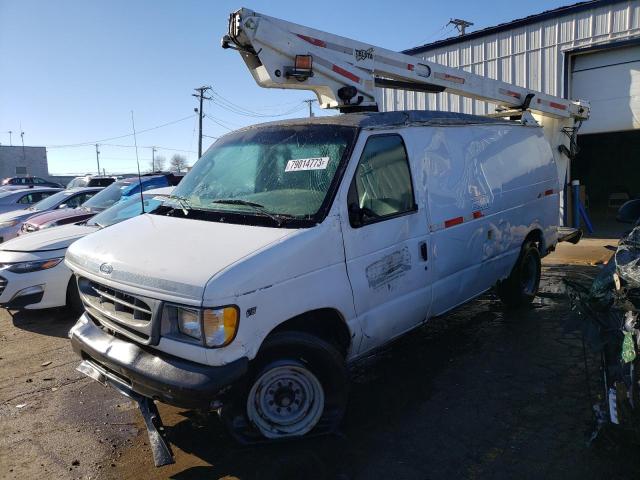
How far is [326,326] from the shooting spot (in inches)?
139

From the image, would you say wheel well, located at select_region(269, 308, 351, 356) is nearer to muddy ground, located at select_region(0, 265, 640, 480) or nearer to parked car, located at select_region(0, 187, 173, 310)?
A: muddy ground, located at select_region(0, 265, 640, 480)

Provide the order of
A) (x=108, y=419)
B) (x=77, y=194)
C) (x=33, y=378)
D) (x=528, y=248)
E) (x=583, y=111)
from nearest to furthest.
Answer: (x=108, y=419), (x=33, y=378), (x=528, y=248), (x=583, y=111), (x=77, y=194)

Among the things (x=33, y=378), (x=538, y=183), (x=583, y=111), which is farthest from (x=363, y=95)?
(x=583, y=111)

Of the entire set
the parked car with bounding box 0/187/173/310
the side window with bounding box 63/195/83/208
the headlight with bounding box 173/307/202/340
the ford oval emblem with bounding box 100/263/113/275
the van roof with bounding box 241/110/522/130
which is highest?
the van roof with bounding box 241/110/522/130

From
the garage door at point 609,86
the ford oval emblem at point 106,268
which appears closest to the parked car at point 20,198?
the ford oval emblem at point 106,268

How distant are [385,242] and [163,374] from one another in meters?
1.83

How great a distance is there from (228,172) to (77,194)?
9039 mm

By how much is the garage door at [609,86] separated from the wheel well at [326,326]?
38.0ft

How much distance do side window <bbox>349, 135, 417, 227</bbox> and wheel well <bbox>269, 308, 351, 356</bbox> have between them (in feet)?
2.17

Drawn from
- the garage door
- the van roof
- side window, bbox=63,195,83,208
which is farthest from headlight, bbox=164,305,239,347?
the garage door

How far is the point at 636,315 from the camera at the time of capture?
2.65 m

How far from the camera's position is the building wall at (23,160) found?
2547 inches

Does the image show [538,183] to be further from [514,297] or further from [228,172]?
[228,172]

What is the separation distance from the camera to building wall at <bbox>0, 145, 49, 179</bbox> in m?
64.7
